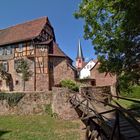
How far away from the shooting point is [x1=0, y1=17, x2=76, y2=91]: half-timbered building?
1271 inches

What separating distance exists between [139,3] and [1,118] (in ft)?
60.8

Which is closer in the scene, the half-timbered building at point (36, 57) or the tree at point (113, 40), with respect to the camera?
the tree at point (113, 40)

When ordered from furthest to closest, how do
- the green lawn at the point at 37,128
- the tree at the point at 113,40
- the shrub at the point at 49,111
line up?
the shrub at the point at 49,111, the green lawn at the point at 37,128, the tree at the point at 113,40

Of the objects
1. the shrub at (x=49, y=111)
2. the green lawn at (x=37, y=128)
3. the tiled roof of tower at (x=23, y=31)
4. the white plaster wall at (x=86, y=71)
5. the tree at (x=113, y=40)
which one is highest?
the tiled roof of tower at (x=23, y=31)

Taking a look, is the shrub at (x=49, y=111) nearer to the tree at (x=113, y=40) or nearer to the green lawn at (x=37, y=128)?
the green lawn at (x=37, y=128)

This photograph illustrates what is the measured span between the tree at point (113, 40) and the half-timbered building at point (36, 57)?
59.2 feet

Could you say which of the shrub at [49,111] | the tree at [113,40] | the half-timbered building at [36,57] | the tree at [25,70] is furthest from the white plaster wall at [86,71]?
the tree at [113,40]

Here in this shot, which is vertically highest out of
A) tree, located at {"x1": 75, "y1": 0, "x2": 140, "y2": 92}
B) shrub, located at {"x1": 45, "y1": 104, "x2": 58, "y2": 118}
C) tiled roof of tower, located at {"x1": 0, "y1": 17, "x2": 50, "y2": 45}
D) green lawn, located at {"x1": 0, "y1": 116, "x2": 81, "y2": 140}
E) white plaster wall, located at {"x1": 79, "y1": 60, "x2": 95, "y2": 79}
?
tiled roof of tower, located at {"x1": 0, "y1": 17, "x2": 50, "y2": 45}

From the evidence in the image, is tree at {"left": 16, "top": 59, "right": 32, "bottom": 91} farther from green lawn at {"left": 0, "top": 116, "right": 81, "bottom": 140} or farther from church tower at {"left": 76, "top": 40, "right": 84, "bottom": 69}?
church tower at {"left": 76, "top": 40, "right": 84, "bottom": 69}

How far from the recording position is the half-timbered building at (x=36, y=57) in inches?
1271

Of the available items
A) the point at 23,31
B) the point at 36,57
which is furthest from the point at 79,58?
the point at 36,57

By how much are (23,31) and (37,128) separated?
780 inches

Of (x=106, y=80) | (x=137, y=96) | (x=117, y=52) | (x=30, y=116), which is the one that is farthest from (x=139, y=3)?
(x=106, y=80)

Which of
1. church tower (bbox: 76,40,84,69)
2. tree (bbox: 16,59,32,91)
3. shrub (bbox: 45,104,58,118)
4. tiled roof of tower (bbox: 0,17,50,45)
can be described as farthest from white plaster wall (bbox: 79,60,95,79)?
shrub (bbox: 45,104,58,118)
